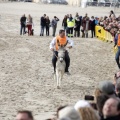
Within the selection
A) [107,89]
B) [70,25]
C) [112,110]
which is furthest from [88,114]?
[70,25]

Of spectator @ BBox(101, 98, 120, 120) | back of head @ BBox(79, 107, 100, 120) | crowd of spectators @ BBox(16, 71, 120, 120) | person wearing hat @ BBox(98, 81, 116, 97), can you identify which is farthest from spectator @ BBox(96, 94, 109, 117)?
back of head @ BBox(79, 107, 100, 120)

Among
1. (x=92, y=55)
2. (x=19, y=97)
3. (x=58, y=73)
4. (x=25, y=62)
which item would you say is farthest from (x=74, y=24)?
(x=19, y=97)

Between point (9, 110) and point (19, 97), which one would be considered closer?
point (9, 110)

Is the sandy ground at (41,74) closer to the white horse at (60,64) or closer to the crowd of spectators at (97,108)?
the white horse at (60,64)

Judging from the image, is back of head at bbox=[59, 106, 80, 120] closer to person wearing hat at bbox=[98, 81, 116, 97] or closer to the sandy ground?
person wearing hat at bbox=[98, 81, 116, 97]

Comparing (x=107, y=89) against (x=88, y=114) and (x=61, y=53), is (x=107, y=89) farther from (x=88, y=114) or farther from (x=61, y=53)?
(x=61, y=53)

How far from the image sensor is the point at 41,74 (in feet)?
63.2

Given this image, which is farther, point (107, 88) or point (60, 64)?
point (60, 64)

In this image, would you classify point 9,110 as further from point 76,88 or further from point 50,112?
point 76,88

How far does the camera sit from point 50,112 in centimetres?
1330

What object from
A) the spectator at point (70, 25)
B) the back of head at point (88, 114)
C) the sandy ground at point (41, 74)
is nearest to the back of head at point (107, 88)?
the back of head at point (88, 114)

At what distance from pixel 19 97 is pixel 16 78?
3.20m

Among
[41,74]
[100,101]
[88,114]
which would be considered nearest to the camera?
[88,114]

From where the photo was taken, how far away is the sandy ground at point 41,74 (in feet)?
47.3
